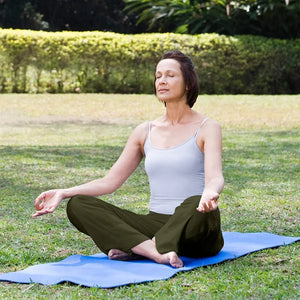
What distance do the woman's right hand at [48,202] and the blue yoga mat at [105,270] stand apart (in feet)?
1.02

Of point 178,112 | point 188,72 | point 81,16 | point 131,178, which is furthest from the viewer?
point 81,16

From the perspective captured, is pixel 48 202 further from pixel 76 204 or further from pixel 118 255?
Answer: pixel 118 255

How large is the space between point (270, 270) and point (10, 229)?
2.13m

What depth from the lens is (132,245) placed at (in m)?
3.84

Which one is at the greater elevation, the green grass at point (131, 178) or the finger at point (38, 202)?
the finger at point (38, 202)

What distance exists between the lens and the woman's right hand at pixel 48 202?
3759 mm

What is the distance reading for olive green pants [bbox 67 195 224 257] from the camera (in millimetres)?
3719

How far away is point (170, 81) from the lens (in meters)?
3.99

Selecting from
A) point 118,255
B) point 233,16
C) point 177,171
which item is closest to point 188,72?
point 177,171

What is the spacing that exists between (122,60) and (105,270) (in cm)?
1526

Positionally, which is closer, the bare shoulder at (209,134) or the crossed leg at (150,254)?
the crossed leg at (150,254)

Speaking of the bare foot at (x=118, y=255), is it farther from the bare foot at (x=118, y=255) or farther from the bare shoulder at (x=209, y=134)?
the bare shoulder at (x=209, y=134)

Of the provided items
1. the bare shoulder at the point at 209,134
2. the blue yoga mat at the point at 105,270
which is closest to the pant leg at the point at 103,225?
the blue yoga mat at the point at 105,270

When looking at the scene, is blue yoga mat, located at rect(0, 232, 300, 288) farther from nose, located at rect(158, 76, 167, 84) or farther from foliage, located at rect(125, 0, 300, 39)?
foliage, located at rect(125, 0, 300, 39)
